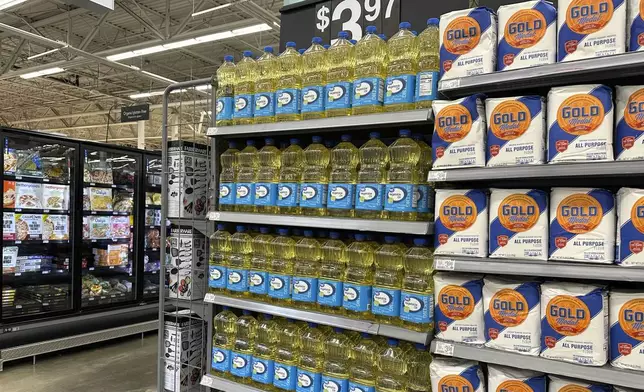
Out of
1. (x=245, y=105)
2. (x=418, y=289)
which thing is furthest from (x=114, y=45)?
(x=418, y=289)

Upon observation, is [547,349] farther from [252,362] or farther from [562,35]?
[252,362]

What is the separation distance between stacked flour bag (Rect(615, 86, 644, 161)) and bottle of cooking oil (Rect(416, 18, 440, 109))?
0.73 meters

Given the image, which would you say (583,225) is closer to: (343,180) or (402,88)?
(402,88)

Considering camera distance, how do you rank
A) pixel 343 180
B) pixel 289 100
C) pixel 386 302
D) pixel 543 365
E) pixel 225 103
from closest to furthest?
pixel 543 365
pixel 386 302
pixel 343 180
pixel 289 100
pixel 225 103

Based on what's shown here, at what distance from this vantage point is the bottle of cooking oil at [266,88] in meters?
2.63

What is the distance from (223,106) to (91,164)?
3.73 m

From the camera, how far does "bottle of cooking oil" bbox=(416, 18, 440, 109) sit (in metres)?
2.12

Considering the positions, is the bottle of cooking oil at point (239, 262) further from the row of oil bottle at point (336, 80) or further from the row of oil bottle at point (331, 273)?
the row of oil bottle at point (336, 80)

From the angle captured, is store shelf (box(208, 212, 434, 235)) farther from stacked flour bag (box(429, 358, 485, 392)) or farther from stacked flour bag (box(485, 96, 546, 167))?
stacked flour bag (box(429, 358, 485, 392))

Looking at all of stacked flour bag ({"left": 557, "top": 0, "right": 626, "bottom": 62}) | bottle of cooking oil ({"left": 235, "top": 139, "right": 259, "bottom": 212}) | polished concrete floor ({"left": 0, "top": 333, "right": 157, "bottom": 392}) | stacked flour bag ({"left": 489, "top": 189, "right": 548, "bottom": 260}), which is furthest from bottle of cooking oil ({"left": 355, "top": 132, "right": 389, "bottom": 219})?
polished concrete floor ({"left": 0, "top": 333, "right": 157, "bottom": 392})

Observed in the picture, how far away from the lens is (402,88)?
2.19 meters

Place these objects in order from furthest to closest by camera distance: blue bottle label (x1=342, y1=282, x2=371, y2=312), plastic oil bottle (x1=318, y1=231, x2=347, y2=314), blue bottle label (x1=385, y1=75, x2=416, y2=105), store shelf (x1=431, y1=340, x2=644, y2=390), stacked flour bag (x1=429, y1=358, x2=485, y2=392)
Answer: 1. plastic oil bottle (x1=318, y1=231, x2=347, y2=314)
2. blue bottle label (x1=342, y1=282, x2=371, y2=312)
3. blue bottle label (x1=385, y1=75, x2=416, y2=105)
4. stacked flour bag (x1=429, y1=358, x2=485, y2=392)
5. store shelf (x1=431, y1=340, x2=644, y2=390)

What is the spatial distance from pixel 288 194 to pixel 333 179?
280 mm

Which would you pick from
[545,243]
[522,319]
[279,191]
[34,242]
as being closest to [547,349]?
[522,319]
